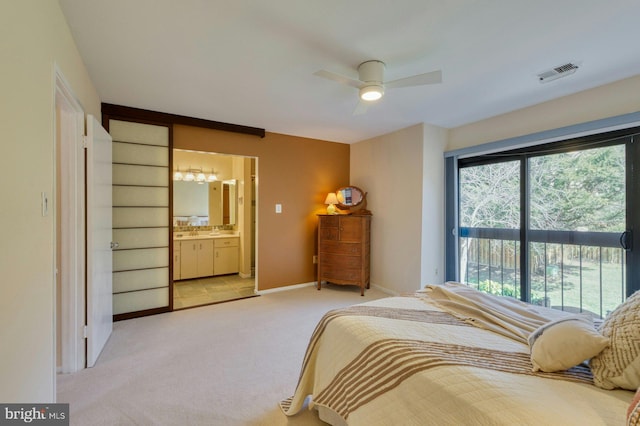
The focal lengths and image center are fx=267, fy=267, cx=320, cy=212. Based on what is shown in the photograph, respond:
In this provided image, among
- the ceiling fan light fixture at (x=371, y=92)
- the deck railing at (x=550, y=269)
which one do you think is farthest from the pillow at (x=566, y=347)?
the deck railing at (x=550, y=269)

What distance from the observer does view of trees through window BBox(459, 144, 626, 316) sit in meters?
2.53

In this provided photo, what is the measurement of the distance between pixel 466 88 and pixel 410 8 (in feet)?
4.41

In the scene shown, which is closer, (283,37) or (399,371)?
(399,371)

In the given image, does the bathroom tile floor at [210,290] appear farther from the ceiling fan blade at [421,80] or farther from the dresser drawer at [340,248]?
the ceiling fan blade at [421,80]

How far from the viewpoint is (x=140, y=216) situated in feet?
10.5

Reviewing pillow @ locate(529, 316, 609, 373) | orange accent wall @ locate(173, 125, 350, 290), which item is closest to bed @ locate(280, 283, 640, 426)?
pillow @ locate(529, 316, 609, 373)

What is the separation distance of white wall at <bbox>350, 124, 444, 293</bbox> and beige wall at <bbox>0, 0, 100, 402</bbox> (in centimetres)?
355

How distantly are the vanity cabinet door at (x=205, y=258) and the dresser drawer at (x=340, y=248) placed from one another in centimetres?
217

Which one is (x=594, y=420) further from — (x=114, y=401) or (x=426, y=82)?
(x=114, y=401)

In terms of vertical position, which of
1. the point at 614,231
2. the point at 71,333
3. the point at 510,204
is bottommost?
the point at 71,333

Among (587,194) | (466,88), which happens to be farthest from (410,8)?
(587,194)

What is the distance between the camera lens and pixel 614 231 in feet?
8.16

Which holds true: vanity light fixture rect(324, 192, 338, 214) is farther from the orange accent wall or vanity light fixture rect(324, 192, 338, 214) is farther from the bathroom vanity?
the bathroom vanity

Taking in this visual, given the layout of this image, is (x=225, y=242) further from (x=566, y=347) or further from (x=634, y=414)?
(x=634, y=414)
